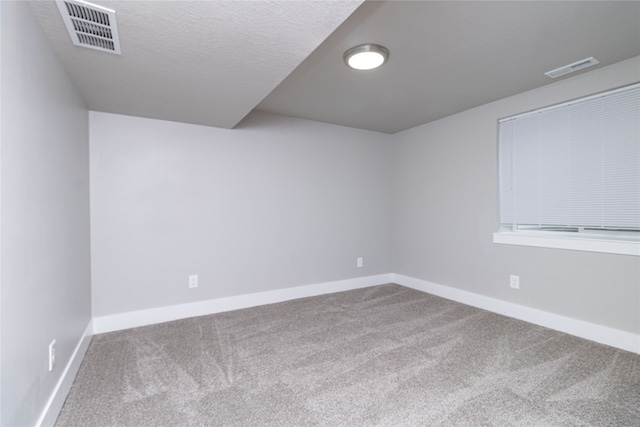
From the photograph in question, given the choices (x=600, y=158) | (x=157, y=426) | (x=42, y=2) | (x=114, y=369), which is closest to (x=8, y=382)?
(x=157, y=426)

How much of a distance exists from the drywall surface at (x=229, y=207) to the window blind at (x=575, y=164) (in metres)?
1.77

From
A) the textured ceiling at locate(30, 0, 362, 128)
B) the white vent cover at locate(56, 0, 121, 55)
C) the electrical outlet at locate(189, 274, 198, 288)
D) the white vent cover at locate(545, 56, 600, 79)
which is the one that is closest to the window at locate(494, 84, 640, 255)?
the white vent cover at locate(545, 56, 600, 79)

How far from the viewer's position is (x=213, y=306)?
3.31m

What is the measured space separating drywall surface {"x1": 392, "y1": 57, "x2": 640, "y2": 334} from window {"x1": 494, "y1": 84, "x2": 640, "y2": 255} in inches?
4.0

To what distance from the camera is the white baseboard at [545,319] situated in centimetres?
241

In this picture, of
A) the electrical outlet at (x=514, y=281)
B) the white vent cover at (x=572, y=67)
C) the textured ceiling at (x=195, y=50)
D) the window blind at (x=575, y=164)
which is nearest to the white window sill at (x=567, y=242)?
the window blind at (x=575, y=164)

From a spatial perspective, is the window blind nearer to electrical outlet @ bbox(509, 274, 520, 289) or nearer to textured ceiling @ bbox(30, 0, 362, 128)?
electrical outlet @ bbox(509, 274, 520, 289)

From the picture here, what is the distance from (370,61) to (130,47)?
156 centimetres

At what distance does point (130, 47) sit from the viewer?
5.64ft

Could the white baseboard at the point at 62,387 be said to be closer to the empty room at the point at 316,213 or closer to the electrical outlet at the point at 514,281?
the empty room at the point at 316,213

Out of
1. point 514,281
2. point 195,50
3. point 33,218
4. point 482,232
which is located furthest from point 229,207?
point 514,281

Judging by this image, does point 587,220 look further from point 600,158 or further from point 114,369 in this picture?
point 114,369

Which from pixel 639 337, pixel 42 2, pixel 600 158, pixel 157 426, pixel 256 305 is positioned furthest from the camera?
pixel 256 305

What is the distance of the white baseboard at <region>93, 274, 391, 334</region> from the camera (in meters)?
2.86
